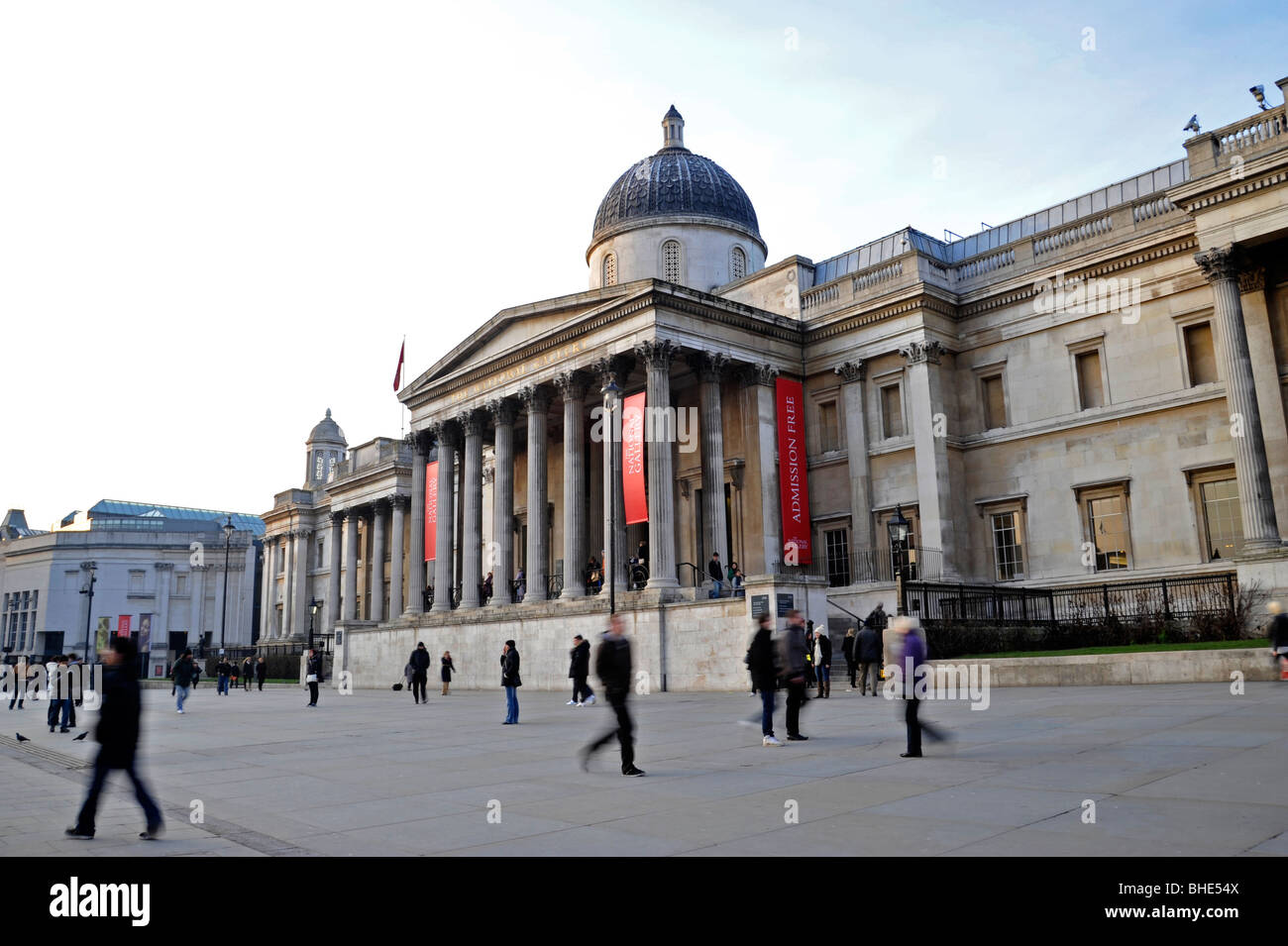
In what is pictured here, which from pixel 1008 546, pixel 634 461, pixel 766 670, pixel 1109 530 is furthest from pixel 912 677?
pixel 1008 546

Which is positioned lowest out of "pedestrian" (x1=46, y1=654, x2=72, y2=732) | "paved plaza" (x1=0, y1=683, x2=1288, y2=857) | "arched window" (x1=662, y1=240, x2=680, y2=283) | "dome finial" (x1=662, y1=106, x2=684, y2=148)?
"paved plaza" (x1=0, y1=683, x2=1288, y2=857)

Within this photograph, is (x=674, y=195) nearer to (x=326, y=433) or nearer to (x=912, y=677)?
(x=912, y=677)

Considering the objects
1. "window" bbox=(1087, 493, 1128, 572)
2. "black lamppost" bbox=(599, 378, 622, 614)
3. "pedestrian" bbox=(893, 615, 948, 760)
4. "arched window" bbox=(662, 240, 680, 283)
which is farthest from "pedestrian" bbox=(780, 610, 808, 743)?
"arched window" bbox=(662, 240, 680, 283)

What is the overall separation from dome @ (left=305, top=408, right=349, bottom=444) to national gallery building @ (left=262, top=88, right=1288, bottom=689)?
40833 mm

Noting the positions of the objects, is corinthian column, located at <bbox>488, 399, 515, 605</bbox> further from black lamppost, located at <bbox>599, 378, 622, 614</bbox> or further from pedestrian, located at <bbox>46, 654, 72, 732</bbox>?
pedestrian, located at <bbox>46, 654, 72, 732</bbox>

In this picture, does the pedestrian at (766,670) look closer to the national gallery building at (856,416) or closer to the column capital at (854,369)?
the national gallery building at (856,416)

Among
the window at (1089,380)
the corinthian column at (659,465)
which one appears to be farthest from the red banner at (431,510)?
the window at (1089,380)

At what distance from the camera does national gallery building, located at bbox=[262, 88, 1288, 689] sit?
26.8 meters

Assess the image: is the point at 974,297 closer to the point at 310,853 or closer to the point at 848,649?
the point at 848,649

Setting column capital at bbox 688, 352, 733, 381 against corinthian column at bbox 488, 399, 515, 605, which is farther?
corinthian column at bbox 488, 399, 515, 605

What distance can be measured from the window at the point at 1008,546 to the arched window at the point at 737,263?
16.6 meters

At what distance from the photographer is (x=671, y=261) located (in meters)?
43.3

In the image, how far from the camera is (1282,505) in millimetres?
25641

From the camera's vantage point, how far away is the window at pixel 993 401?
34031mm
